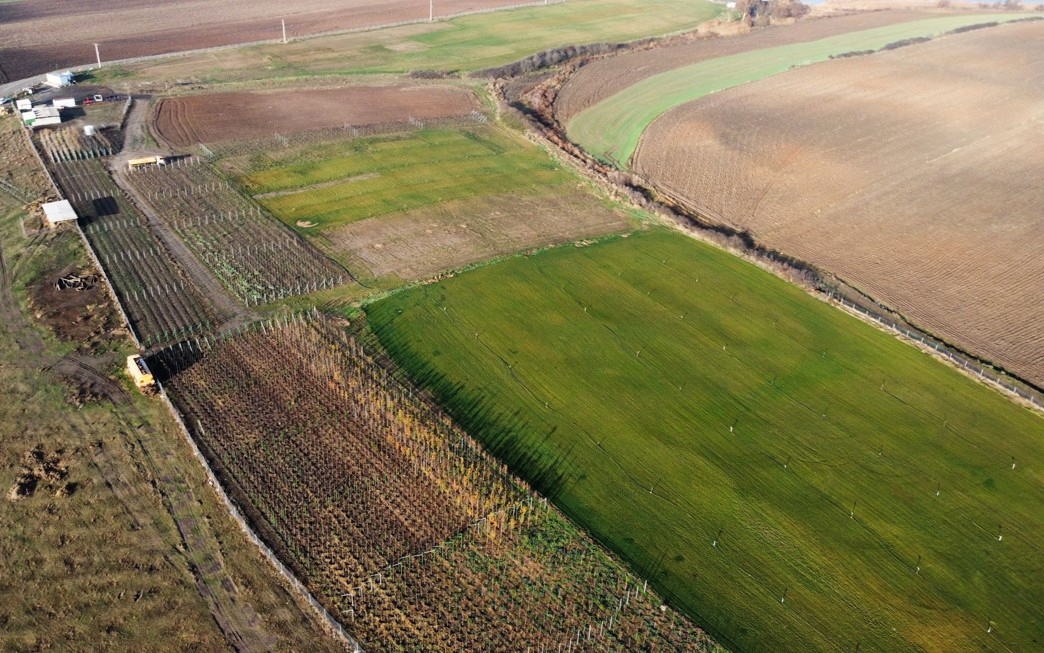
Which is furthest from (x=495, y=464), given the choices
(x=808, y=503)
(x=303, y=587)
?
(x=808, y=503)

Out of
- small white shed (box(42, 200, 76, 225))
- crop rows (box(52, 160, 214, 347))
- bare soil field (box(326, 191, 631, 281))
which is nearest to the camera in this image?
crop rows (box(52, 160, 214, 347))

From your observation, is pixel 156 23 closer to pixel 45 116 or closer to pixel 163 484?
pixel 45 116

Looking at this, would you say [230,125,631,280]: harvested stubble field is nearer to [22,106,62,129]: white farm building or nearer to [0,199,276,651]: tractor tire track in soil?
[0,199,276,651]: tractor tire track in soil

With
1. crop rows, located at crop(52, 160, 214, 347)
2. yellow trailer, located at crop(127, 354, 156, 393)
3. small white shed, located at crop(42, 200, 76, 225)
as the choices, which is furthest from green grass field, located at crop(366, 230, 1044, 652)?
small white shed, located at crop(42, 200, 76, 225)

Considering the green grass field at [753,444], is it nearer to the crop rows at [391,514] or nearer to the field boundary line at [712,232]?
the field boundary line at [712,232]

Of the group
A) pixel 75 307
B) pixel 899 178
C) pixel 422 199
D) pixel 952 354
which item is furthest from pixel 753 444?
pixel 899 178
